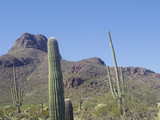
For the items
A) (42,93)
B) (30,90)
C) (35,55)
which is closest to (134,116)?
(42,93)

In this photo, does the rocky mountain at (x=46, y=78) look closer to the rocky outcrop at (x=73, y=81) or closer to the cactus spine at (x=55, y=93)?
the rocky outcrop at (x=73, y=81)

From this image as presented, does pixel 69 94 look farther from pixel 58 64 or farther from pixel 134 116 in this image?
pixel 58 64

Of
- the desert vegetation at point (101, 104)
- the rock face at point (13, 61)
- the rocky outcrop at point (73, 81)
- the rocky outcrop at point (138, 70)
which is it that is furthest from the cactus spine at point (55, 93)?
the rock face at point (13, 61)

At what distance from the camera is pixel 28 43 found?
9888 cm

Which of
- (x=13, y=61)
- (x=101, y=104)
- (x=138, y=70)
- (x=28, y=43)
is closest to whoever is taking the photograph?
(x=101, y=104)

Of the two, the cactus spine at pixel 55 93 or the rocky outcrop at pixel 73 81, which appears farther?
the rocky outcrop at pixel 73 81

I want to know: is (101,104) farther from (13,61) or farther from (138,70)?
(13,61)

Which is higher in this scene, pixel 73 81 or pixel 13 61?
pixel 13 61

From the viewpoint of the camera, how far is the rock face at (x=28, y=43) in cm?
9888

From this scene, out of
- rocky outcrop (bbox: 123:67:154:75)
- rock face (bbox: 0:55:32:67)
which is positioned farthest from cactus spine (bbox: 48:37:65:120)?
rock face (bbox: 0:55:32:67)

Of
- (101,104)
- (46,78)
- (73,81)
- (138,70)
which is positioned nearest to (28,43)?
(46,78)

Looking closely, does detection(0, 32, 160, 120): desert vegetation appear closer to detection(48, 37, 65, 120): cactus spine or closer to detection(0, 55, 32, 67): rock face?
detection(48, 37, 65, 120): cactus spine

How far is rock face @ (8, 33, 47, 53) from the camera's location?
9888 centimetres

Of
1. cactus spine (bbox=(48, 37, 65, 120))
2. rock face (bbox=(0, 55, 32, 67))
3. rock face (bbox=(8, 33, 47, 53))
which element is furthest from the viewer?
rock face (bbox=(8, 33, 47, 53))
